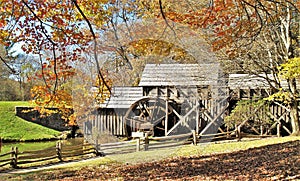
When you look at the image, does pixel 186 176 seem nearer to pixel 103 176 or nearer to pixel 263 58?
pixel 103 176

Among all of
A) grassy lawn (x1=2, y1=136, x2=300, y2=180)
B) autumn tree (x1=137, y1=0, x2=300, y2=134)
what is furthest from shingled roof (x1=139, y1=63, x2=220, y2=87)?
grassy lawn (x1=2, y1=136, x2=300, y2=180)

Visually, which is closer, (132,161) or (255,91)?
(132,161)

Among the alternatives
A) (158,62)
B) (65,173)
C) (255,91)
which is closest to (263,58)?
(255,91)

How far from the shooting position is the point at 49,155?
413 inches

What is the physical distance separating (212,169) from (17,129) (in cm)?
1586

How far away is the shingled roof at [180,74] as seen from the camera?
34.9ft

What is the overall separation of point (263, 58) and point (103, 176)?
6.58 metres

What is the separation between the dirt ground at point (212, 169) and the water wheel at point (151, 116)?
457cm

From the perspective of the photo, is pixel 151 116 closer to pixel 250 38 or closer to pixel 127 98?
pixel 127 98

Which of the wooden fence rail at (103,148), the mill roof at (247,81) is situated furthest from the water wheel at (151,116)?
the mill roof at (247,81)

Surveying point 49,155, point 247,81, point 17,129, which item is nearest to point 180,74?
point 247,81

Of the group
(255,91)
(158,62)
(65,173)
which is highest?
(158,62)

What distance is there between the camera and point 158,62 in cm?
970

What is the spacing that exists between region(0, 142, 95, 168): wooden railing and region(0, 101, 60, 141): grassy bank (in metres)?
8.02
